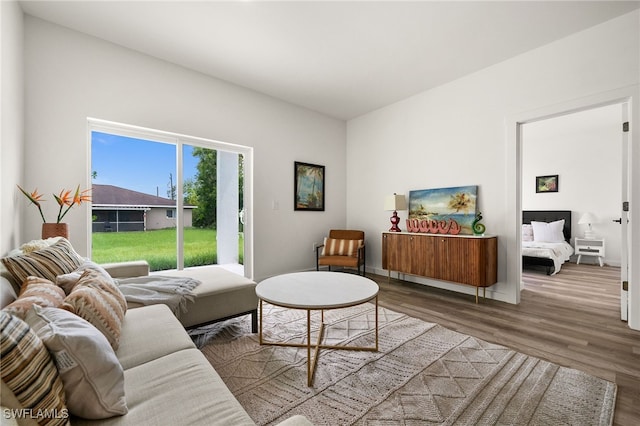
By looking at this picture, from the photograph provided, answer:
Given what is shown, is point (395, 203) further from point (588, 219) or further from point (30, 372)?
point (588, 219)

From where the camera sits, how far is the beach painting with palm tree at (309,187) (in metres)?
4.60

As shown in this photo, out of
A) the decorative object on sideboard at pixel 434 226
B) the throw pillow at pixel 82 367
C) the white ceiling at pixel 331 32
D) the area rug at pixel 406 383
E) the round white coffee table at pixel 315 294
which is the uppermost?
the white ceiling at pixel 331 32

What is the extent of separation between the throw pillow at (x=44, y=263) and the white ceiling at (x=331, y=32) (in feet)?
7.03

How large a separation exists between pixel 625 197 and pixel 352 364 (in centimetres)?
307

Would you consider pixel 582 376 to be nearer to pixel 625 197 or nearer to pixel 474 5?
pixel 625 197

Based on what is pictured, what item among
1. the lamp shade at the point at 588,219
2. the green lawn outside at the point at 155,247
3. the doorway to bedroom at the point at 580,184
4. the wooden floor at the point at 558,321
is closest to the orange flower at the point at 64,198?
the green lawn outside at the point at 155,247

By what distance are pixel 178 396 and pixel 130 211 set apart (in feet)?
9.44

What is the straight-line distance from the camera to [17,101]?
225cm

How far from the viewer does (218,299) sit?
226 cm

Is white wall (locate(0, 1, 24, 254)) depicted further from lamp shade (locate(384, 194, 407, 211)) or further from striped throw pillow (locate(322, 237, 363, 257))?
lamp shade (locate(384, 194, 407, 211))

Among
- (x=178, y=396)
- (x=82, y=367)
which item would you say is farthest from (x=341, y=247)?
(x=82, y=367)

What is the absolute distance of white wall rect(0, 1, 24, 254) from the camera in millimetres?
1883

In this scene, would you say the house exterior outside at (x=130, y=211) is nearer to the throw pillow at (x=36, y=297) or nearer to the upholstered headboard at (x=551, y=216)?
the throw pillow at (x=36, y=297)

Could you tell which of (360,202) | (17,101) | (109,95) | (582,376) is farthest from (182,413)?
(360,202)
